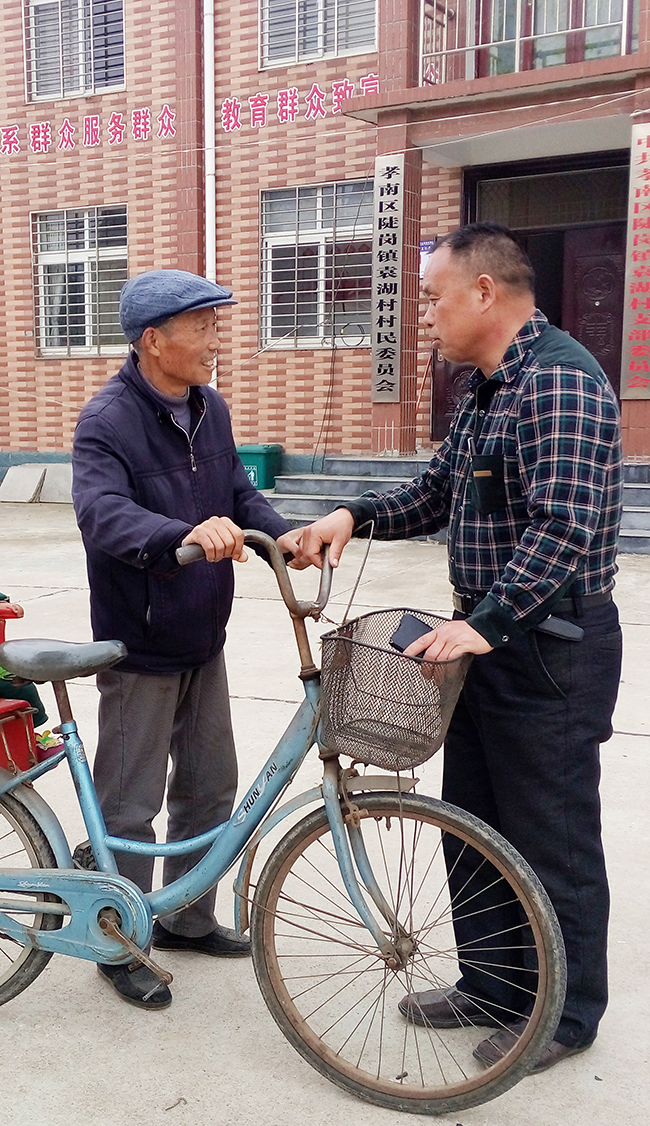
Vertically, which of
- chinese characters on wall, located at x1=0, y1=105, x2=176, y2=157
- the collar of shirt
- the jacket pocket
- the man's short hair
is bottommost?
the jacket pocket

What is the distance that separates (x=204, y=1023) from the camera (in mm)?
2660

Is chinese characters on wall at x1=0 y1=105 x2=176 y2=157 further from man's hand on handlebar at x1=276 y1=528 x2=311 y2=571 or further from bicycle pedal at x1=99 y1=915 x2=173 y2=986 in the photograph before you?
bicycle pedal at x1=99 y1=915 x2=173 y2=986

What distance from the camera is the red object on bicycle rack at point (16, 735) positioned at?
268cm

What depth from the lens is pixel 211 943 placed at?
302 centimetres

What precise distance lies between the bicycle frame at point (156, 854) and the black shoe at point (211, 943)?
19.7 inches

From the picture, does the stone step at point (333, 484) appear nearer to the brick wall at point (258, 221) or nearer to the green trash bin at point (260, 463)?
the green trash bin at point (260, 463)

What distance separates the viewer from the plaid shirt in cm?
216

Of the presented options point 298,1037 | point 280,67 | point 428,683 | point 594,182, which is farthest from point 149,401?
point 280,67

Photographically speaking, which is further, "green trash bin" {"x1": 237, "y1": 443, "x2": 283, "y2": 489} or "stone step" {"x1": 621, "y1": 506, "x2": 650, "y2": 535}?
"green trash bin" {"x1": 237, "y1": 443, "x2": 283, "y2": 489}

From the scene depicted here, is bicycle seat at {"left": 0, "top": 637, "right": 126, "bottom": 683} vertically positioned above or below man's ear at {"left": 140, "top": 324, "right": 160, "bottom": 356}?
below

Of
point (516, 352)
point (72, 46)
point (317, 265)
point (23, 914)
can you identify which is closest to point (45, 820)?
point (23, 914)

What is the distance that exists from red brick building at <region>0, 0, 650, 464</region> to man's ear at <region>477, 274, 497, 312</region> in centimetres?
800

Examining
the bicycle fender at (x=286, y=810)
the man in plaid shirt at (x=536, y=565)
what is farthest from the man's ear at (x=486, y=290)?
the bicycle fender at (x=286, y=810)

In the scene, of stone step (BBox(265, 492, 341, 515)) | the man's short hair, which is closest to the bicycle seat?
the man's short hair
